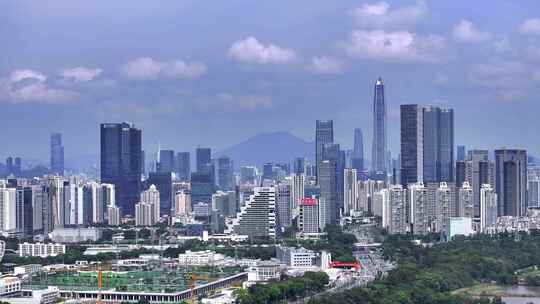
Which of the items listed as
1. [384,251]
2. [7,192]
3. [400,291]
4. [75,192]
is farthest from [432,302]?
[75,192]

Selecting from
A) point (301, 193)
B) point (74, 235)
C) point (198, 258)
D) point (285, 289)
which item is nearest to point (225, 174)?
point (301, 193)

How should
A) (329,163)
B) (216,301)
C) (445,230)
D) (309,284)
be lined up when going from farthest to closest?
(329,163) → (445,230) → (309,284) → (216,301)

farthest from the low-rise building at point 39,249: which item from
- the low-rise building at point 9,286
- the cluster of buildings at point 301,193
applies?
the low-rise building at point 9,286

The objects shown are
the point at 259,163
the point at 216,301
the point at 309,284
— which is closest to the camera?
the point at 216,301

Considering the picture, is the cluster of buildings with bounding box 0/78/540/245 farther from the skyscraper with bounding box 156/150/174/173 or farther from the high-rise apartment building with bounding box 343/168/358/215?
the skyscraper with bounding box 156/150/174/173

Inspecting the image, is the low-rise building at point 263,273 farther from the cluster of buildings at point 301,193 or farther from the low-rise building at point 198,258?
the cluster of buildings at point 301,193

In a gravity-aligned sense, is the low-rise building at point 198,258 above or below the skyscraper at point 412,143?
below

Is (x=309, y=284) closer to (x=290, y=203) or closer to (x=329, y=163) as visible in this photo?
(x=290, y=203)
